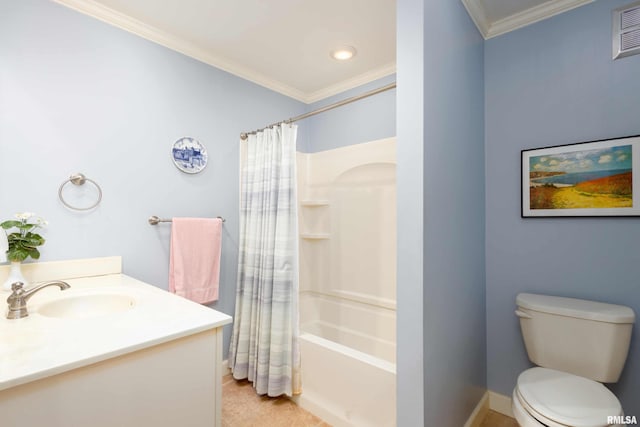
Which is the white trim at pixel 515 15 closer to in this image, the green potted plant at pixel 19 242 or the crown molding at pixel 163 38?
the crown molding at pixel 163 38

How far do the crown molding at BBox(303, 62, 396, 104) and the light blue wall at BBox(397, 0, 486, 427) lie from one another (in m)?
0.80

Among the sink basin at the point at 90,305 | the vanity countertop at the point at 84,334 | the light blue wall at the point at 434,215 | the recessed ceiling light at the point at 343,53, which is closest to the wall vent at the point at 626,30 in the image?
the light blue wall at the point at 434,215

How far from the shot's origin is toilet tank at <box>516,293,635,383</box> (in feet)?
4.47

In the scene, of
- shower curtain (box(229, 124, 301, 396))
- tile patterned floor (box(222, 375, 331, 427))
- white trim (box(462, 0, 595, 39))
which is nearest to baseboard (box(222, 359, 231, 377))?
shower curtain (box(229, 124, 301, 396))

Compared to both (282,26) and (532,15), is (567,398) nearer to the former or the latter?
(532,15)

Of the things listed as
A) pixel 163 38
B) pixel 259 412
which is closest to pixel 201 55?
pixel 163 38

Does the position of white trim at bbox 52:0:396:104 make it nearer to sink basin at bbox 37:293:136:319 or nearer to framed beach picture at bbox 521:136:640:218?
framed beach picture at bbox 521:136:640:218

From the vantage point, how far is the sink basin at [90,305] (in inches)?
50.8

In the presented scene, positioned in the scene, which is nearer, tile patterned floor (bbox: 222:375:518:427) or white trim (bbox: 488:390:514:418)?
tile patterned floor (bbox: 222:375:518:427)

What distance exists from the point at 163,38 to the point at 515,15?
7.63 ft

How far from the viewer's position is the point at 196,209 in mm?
2141

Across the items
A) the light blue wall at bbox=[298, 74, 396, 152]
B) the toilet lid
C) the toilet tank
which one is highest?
the light blue wall at bbox=[298, 74, 396, 152]

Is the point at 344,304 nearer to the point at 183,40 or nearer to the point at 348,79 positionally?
the point at 348,79

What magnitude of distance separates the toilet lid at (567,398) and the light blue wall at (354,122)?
184 centimetres
